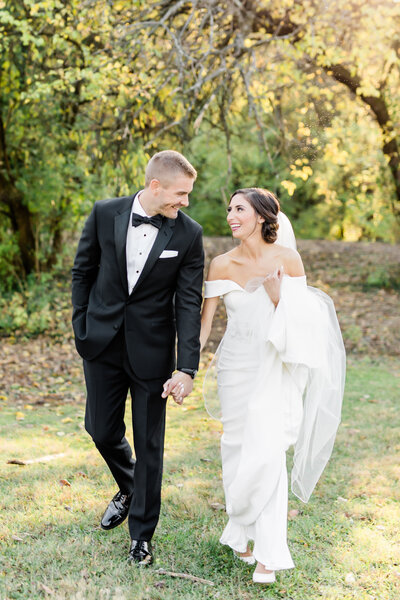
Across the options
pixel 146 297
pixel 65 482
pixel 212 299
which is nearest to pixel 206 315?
pixel 212 299

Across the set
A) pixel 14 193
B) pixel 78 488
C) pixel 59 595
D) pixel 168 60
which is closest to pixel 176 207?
pixel 59 595

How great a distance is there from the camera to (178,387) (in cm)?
337

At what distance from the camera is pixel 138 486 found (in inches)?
137

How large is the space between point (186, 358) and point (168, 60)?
19.4 ft

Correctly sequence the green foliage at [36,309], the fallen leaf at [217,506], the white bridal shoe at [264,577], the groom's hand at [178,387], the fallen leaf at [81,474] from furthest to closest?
the green foliage at [36,309]
the fallen leaf at [81,474]
the fallen leaf at [217,506]
the groom's hand at [178,387]
the white bridal shoe at [264,577]

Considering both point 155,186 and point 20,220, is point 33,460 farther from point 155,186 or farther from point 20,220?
point 20,220

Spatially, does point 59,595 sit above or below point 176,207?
below

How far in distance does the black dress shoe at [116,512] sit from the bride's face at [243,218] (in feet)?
5.83

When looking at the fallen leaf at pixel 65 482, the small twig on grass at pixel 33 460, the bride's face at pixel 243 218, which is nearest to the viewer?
the bride's face at pixel 243 218

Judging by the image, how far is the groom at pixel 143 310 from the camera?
132 inches

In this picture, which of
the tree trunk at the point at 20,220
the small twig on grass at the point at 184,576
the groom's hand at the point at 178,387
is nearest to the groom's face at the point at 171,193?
the groom's hand at the point at 178,387

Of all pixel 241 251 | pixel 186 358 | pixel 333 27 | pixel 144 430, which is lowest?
pixel 144 430

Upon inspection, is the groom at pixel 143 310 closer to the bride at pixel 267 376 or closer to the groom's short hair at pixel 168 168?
the groom's short hair at pixel 168 168

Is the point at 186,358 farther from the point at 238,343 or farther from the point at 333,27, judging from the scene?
the point at 333,27
